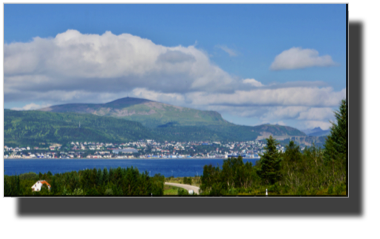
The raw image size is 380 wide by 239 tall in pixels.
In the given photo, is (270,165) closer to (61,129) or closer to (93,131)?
(61,129)

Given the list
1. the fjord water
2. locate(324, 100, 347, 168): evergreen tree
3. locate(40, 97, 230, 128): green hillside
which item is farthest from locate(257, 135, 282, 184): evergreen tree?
locate(40, 97, 230, 128): green hillside

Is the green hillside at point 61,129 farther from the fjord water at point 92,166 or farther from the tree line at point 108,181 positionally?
the tree line at point 108,181

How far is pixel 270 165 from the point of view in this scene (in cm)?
1719

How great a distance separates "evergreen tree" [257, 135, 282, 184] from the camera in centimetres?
1632

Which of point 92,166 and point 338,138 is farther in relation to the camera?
point 92,166

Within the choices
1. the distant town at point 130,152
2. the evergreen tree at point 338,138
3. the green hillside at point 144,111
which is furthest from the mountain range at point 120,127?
the evergreen tree at point 338,138

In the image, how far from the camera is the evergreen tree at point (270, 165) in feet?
53.5

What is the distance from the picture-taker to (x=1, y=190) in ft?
17.6

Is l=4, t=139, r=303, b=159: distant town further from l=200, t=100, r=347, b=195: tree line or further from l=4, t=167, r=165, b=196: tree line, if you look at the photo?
l=4, t=167, r=165, b=196: tree line

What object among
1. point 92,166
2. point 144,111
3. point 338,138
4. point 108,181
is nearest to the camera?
point 338,138

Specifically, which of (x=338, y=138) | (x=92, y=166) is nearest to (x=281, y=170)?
(x=338, y=138)
